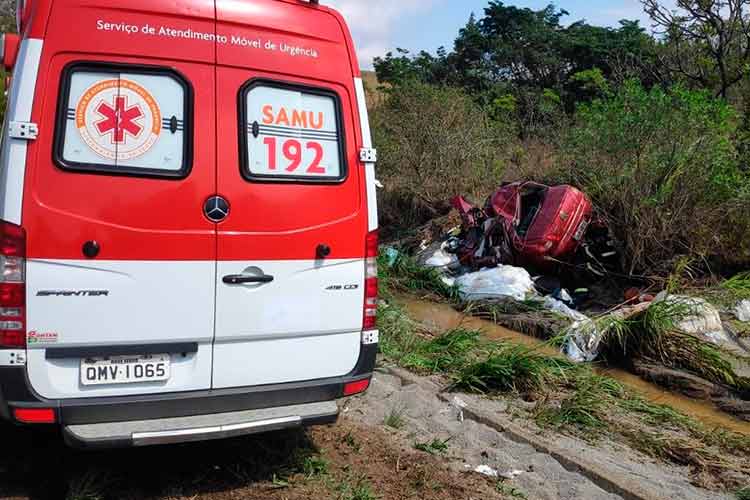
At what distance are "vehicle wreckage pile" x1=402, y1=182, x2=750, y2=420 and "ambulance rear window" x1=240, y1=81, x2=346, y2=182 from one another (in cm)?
472

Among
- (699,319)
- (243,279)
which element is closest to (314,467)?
(243,279)

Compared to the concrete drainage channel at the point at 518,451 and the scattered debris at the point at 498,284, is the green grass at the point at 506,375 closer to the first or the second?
the concrete drainage channel at the point at 518,451

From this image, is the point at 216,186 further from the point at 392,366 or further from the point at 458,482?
the point at 392,366

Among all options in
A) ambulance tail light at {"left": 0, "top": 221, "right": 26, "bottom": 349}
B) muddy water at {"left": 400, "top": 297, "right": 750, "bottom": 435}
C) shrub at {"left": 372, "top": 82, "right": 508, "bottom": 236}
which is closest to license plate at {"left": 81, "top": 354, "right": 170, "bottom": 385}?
ambulance tail light at {"left": 0, "top": 221, "right": 26, "bottom": 349}

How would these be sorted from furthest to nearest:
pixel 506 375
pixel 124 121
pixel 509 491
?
pixel 506 375
pixel 509 491
pixel 124 121

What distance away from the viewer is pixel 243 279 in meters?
3.90

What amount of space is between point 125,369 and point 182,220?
2.62 ft

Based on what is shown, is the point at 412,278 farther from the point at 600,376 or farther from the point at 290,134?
the point at 290,134

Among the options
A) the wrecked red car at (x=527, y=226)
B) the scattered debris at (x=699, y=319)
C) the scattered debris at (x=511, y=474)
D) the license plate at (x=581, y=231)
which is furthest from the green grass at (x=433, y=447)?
the license plate at (x=581, y=231)

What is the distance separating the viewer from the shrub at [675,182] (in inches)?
389

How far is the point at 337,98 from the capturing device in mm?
4246

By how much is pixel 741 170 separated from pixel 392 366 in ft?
22.4

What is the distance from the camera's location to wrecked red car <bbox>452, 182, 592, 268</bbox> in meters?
10.5

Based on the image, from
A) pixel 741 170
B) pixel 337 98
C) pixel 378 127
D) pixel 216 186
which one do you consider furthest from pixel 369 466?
pixel 378 127
